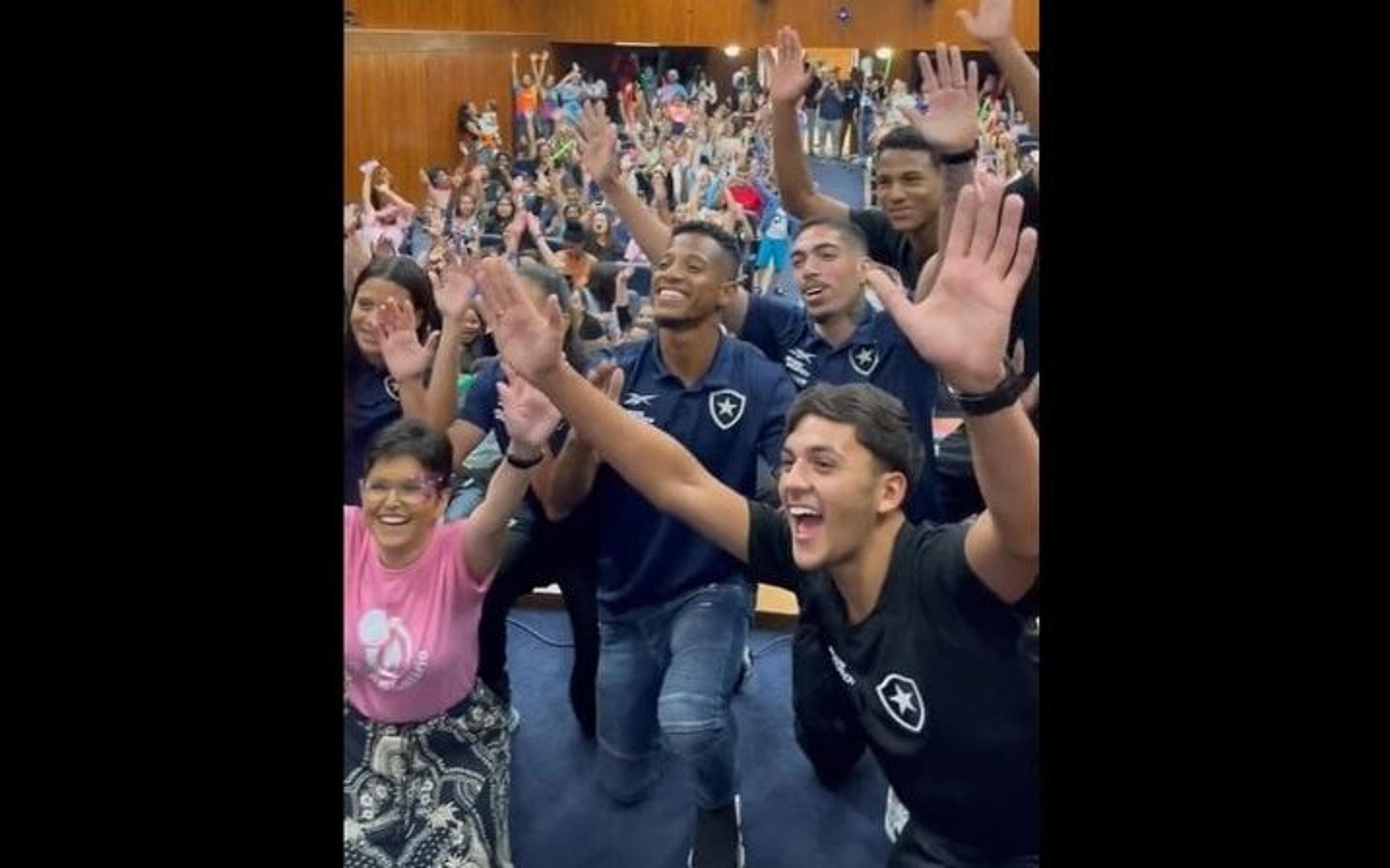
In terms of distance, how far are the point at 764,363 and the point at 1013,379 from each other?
40 cm

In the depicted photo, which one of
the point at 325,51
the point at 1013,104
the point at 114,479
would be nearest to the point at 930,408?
the point at 1013,104

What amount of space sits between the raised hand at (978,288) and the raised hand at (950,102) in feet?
0.30

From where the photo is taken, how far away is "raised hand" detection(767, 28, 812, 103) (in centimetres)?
230

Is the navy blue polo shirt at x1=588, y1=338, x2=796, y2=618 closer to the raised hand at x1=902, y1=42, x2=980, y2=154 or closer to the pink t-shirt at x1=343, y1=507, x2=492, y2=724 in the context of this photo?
the pink t-shirt at x1=343, y1=507, x2=492, y2=724

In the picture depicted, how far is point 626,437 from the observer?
2299mm

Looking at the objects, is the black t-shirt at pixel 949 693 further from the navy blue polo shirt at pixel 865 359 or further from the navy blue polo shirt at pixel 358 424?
the navy blue polo shirt at pixel 358 424

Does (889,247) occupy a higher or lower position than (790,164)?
lower

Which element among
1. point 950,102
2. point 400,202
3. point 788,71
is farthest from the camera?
point 400,202

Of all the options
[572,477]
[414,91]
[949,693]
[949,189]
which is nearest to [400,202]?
[414,91]

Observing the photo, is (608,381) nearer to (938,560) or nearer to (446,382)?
(446,382)

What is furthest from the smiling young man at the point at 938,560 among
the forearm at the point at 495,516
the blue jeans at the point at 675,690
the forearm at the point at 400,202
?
the forearm at the point at 400,202

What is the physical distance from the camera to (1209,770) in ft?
6.88

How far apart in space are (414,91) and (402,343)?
42 centimetres

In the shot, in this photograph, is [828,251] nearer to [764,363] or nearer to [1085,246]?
[764,363]
